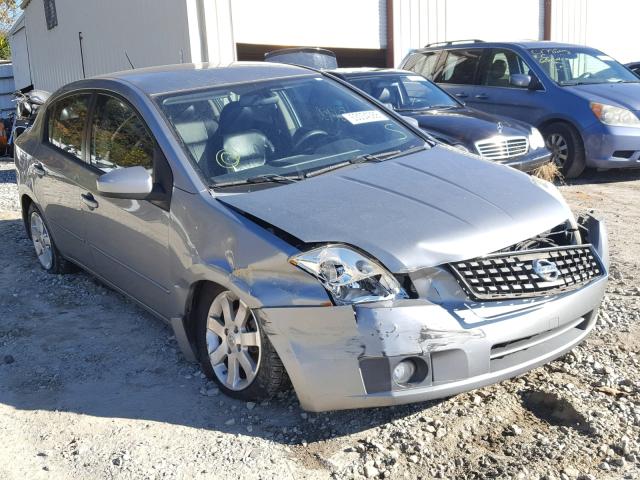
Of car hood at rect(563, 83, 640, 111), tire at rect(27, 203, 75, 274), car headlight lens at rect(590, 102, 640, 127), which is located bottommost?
tire at rect(27, 203, 75, 274)

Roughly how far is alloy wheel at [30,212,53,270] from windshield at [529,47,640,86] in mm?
6487

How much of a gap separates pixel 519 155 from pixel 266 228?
5.01 metres

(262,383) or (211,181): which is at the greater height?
(211,181)

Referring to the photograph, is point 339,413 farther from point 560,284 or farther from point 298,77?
point 298,77

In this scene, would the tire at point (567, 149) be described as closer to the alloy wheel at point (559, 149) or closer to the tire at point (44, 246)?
the alloy wheel at point (559, 149)

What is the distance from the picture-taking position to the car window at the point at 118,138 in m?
4.13

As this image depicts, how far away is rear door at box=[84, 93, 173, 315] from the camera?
3.92m

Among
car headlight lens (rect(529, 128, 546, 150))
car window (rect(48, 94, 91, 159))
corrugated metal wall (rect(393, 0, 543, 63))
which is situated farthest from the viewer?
corrugated metal wall (rect(393, 0, 543, 63))

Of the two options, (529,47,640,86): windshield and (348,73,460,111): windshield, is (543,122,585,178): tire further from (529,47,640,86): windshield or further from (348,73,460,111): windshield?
(348,73,460,111): windshield

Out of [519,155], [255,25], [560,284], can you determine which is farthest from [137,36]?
[560,284]

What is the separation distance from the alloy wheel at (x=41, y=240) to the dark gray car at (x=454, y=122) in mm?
3708

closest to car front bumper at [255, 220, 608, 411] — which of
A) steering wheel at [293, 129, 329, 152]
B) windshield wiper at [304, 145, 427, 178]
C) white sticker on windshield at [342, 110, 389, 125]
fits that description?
windshield wiper at [304, 145, 427, 178]

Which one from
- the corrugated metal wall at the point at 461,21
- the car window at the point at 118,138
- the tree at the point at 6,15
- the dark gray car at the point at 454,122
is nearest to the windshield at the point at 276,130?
the car window at the point at 118,138

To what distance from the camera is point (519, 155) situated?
766cm
